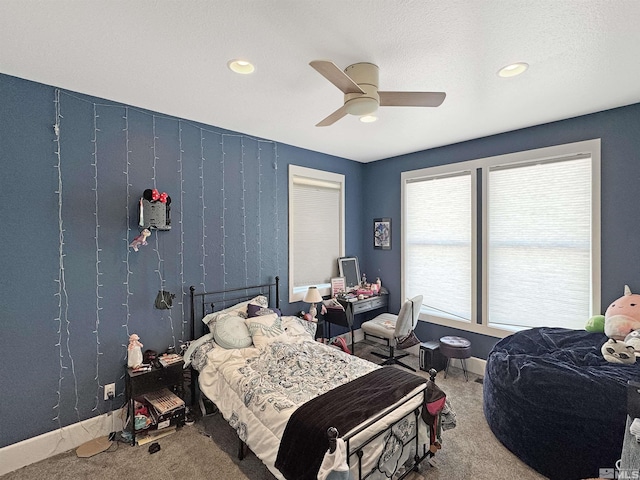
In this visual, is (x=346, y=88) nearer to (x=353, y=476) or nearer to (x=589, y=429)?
(x=353, y=476)

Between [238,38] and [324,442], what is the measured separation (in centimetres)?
225

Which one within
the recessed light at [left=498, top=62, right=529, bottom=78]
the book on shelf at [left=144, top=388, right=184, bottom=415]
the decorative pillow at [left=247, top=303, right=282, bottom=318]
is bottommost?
the book on shelf at [left=144, top=388, right=184, bottom=415]

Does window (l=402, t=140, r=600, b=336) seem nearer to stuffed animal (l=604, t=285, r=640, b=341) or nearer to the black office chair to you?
stuffed animal (l=604, t=285, r=640, b=341)

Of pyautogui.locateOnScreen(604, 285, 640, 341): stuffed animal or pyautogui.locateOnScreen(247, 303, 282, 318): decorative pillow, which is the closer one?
pyautogui.locateOnScreen(604, 285, 640, 341): stuffed animal

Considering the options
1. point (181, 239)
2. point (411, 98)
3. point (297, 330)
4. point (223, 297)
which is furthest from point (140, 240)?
point (411, 98)

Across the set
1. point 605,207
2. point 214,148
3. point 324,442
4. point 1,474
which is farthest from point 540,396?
point 1,474

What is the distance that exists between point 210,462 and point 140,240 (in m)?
1.80

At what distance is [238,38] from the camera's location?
1768mm

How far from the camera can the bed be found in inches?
67.6

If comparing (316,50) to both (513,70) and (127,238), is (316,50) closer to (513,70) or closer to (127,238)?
(513,70)

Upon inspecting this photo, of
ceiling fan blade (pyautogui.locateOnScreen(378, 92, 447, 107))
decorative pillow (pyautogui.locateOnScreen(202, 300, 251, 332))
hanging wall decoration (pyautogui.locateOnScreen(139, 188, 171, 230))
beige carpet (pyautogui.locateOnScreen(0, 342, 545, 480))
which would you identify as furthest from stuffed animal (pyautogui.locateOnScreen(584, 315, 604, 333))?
hanging wall decoration (pyautogui.locateOnScreen(139, 188, 171, 230))

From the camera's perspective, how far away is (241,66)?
2062 mm

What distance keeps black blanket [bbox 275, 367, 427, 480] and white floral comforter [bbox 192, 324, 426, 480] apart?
8 centimetres

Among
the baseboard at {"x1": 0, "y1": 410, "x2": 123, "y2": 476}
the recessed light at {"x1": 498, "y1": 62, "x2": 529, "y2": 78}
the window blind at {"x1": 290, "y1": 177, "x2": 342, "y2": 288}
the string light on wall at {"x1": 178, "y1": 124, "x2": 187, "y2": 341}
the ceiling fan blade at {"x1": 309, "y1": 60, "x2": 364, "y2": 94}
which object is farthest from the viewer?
the window blind at {"x1": 290, "y1": 177, "x2": 342, "y2": 288}
